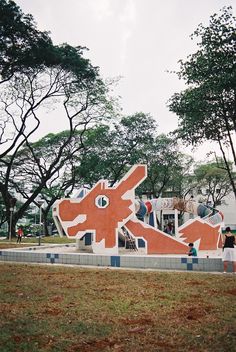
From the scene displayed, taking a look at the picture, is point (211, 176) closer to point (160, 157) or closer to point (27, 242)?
point (160, 157)

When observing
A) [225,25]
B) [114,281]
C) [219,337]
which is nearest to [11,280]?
[114,281]

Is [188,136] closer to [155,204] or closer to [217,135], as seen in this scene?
[217,135]

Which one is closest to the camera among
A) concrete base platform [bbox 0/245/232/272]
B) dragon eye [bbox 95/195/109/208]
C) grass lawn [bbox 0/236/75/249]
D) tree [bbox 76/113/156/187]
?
concrete base platform [bbox 0/245/232/272]

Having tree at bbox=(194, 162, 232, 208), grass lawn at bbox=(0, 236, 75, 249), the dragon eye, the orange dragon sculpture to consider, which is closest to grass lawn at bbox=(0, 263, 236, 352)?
the orange dragon sculpture

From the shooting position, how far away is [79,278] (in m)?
10.9

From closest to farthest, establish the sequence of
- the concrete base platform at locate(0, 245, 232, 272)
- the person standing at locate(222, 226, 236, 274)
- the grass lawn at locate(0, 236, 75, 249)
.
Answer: the person standing at locate(222, 226, 236, 274)
the concrete base platform at locate(0, 245, 232, 272)
the grass lawn at locate(0, 236, 75, 249)

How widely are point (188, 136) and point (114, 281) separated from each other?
1552 cm

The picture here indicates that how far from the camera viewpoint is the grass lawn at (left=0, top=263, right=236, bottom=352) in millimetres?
5191

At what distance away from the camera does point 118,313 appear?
681cm

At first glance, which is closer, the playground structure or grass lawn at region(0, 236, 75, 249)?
the playground structure

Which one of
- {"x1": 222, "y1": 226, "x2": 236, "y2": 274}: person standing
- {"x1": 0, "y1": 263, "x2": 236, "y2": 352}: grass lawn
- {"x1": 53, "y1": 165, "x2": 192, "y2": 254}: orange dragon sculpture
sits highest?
{"x1": 53, "y1": 165, "x2": 192, "y2": 254}: orange dragon sculpture

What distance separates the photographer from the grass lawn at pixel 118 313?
519 cm

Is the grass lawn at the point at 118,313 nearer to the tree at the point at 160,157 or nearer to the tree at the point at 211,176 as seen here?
the tree at the point at 160,157

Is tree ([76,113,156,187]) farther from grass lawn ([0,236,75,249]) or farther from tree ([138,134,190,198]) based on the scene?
grass lawn ([0,236,75,249])
